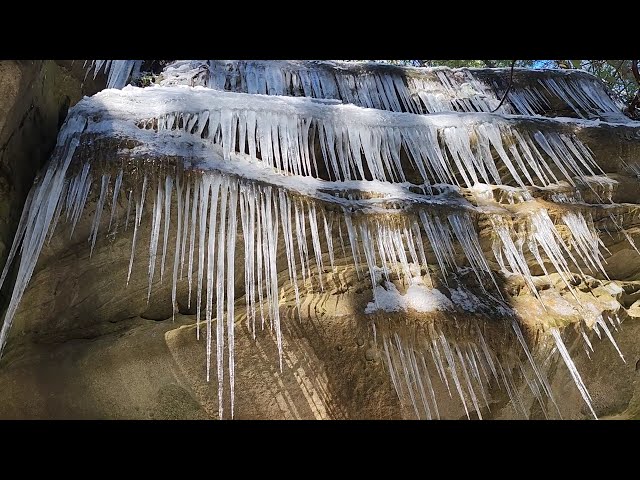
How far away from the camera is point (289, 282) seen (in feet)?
10.2

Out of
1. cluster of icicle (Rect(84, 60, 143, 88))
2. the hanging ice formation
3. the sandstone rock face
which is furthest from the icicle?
cluster of icicle (Rect(84, 60, 143, 88))

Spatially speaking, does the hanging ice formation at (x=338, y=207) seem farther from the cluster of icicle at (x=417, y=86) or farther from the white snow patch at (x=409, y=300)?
the cluster of icicle at (x=417, y=86)

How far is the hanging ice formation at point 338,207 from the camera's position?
296 cm

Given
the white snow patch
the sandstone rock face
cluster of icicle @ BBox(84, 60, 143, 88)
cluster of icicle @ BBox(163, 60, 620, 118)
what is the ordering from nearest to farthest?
the sandstone rock face
the white snow patch
cluster of icicle @ BBox(84, 60, 143, 88)
cluster of icicle @ BBox(163, 60, 620, 118)

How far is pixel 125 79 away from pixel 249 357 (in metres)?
3.26

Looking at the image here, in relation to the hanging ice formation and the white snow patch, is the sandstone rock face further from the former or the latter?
the white snow patch

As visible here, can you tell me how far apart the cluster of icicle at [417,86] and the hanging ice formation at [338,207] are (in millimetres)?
1501

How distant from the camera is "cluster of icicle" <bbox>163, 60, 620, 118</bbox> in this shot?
5559 millimetres

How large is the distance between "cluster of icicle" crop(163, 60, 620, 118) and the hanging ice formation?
150 centimetres
